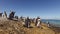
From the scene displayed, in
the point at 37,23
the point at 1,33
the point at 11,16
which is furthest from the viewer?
the point at 11,16

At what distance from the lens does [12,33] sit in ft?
88.1

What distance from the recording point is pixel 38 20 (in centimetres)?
4028

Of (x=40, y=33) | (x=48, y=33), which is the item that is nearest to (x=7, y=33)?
(x=40, y=33)

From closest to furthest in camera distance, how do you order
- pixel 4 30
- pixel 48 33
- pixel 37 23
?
pixel 4 30, pixel 48 33, pixel 37 23

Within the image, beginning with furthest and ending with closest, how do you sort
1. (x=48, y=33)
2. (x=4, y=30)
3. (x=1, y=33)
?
(x=48, y=33) < (x=4, y=30) < (x=1, y=33)

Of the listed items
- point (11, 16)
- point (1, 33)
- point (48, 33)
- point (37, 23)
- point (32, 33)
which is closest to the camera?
point (1, 33)

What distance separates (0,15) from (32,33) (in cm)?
1553

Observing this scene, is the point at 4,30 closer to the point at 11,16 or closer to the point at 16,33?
the point at 16,33

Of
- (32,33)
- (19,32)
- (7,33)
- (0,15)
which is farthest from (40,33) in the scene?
(0,15)

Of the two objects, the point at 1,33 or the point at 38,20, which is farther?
the point at 38,20

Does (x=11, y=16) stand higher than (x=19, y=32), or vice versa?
(x=11, y=16)

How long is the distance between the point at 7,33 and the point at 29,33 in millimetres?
5144

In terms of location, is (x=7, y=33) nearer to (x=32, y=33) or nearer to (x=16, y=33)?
(x=16, y=33)

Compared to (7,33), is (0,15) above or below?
above
